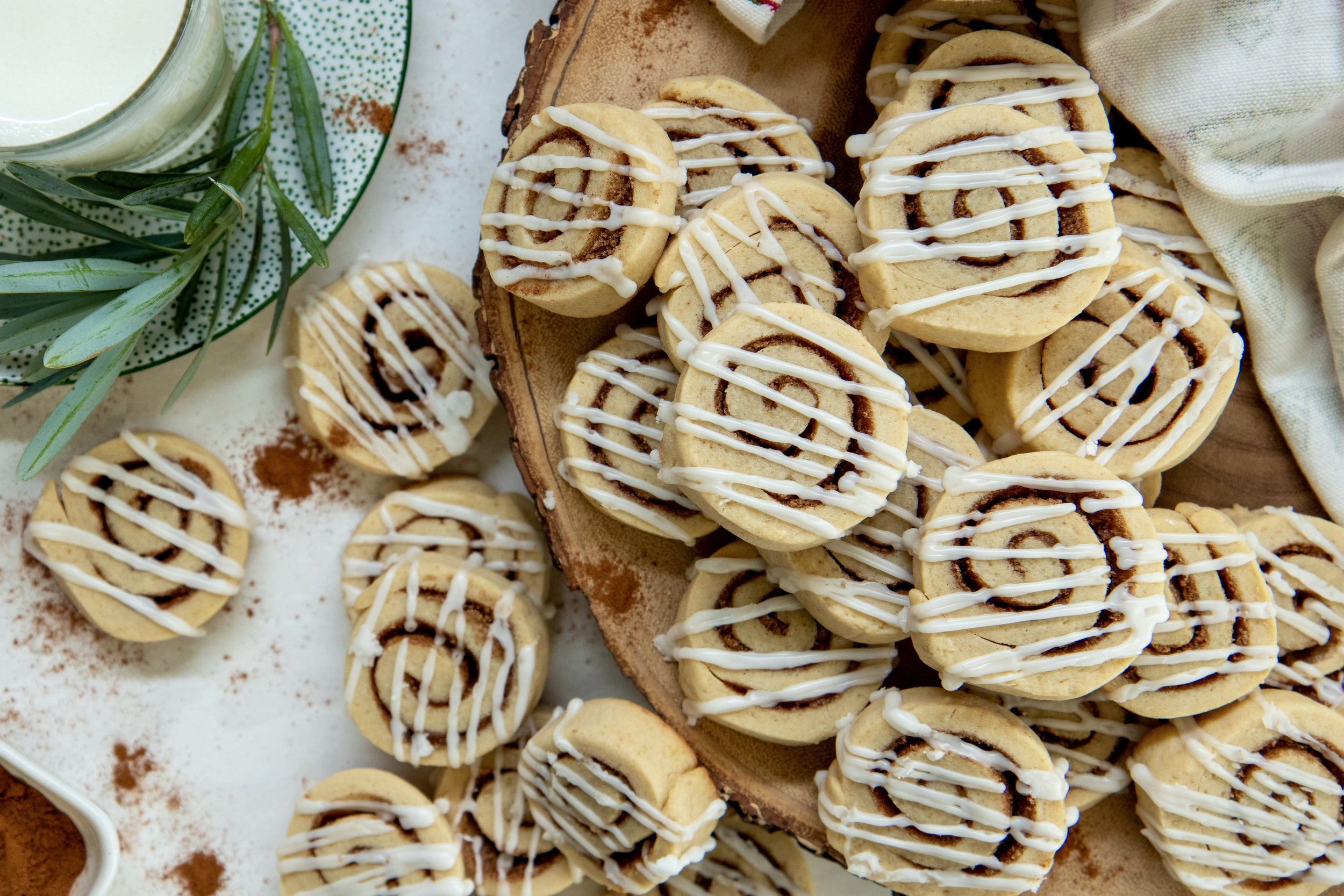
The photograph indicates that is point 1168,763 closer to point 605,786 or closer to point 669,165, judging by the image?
point 605,786

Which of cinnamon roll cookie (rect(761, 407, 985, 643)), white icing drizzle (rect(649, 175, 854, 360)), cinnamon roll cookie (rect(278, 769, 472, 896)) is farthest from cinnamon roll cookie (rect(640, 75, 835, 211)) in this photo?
cinnamon roll cookie (rect(278, 769, 472, 896))

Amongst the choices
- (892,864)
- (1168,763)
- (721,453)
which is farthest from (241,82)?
(1168,763)

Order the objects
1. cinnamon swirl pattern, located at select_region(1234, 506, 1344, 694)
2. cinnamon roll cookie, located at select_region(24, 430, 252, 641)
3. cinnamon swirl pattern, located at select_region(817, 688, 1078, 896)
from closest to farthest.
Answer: cinnamon swirl pattern, located at select_region(817, 688, 1078, 896) → cinnamon swirl pattern, located at select_region(1234, 506, 1344, 694) → cinnamon roll cookie, located at select_region(24, 430, 252, 641)

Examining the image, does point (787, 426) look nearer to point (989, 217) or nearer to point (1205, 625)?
point (989, 217)

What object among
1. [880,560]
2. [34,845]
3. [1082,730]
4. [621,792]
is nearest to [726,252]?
[880,560]

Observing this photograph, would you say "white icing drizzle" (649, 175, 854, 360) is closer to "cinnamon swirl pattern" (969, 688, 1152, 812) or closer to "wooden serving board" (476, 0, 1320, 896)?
"wooden serving board" (476, 0, 1320, 896)

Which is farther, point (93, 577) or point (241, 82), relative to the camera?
point (93, 577)
